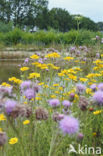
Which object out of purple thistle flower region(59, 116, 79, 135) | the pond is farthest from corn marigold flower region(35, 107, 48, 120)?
the pond

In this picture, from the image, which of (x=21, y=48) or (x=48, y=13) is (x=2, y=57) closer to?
(x=21, y=48)

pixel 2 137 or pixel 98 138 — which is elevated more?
pixel 2 137

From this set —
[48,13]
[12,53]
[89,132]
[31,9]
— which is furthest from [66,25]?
[89,132]

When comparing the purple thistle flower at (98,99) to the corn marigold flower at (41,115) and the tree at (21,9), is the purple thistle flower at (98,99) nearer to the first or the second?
the corn marigold flower at (41,115)

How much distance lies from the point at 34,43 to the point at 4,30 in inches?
236

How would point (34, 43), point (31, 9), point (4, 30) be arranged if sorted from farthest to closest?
point (31, 9)
point (4, 30)
point (34, 43)

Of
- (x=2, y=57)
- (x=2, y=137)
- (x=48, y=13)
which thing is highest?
(x=48, y=13)

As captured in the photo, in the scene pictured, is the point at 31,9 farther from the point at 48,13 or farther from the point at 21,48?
the point at 21,48

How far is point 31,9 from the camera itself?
105 ft

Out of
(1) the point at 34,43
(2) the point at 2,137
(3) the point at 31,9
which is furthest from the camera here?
(3) the point at 31,9

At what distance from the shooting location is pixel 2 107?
2.51 feet

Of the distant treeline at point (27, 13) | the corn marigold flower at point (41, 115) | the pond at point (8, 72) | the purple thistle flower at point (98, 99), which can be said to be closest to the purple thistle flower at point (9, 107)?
the corn marigold flower at point (41, 115)

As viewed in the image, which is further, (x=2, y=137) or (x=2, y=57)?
(x=2, y=57)

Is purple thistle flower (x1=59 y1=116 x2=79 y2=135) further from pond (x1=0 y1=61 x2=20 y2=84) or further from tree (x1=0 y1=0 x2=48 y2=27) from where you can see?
tree (x1=0 y1=0 x2=48 y2=27)
